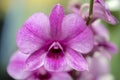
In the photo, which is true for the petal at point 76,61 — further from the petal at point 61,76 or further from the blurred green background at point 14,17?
the blurred green background at point 14,17

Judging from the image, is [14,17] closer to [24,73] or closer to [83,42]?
[24,73]

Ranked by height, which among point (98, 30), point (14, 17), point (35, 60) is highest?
point (35, 60)

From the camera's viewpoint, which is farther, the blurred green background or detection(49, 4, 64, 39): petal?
the blurred green background

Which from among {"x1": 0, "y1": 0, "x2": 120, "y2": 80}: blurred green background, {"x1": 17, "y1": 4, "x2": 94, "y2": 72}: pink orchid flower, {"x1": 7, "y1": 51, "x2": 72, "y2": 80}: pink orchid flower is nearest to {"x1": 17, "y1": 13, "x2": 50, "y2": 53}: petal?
{"x1": 17, "y1": 4, "x2": 94, "y2": 72}: pink orchid flower

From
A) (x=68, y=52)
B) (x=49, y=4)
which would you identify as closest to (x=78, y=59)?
(x=68, y=52)

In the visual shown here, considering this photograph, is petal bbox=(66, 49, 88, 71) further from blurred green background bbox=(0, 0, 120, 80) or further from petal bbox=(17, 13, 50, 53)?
blurred green background bbox=(0, 0, 120, 80)

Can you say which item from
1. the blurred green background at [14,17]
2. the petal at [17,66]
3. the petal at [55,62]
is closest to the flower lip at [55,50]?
the petal at [55,62]

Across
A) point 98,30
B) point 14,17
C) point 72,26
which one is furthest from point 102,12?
point 14,17

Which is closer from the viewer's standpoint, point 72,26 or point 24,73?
point 72,26
